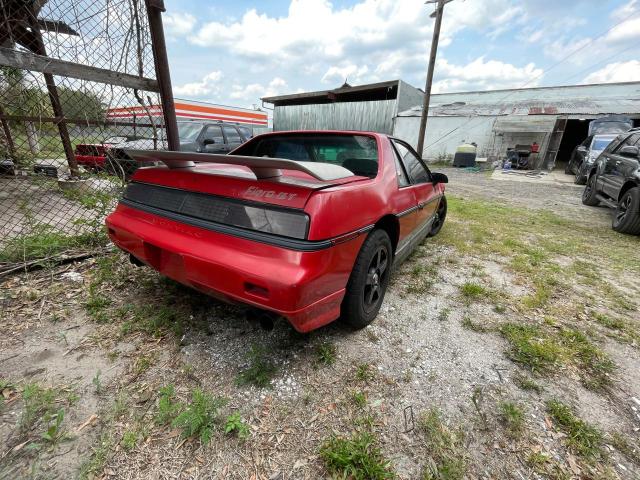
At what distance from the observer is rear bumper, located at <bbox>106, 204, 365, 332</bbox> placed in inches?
57.2

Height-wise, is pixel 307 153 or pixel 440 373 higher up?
pixel 307 153

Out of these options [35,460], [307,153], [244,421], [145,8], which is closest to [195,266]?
[244,421]

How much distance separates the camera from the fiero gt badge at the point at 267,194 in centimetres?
157

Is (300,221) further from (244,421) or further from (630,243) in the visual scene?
(630,243)

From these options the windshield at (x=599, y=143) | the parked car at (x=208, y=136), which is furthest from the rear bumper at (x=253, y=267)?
the windshield at (x=599, y=143)

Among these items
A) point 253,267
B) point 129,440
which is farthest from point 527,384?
point 129,440

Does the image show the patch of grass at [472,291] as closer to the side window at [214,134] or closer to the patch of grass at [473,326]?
the patch of grass at [473,326]

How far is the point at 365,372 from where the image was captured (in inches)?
71.9

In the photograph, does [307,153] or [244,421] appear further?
[307,153]

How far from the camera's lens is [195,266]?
164 centimetres

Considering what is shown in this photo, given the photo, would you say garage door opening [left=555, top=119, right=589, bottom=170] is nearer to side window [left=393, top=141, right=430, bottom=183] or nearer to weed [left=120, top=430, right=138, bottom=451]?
side window [left=393, top=141, right=430, bottom=183]

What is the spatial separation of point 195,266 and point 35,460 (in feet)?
3.26

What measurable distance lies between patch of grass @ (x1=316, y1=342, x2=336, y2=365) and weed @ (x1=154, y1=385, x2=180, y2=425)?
823mm

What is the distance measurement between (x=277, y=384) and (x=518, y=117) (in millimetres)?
18874
